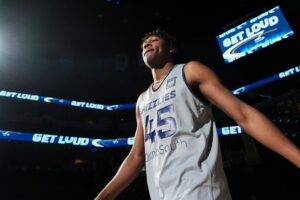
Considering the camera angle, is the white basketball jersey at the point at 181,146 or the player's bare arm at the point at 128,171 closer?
the white basketball jersey at the point at 181,146

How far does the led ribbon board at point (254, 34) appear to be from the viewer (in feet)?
28.6

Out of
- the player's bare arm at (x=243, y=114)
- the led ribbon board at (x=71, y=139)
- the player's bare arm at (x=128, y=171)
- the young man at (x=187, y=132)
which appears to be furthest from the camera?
the led ribbon board at (x=71, y=139)

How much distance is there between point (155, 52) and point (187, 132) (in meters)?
0.58

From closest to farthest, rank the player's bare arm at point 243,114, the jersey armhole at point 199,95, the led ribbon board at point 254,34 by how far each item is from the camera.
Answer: the player's bare arm at point 243,114 < the jersey armhole at point 199,95 < the led ribbon board at point 254,34

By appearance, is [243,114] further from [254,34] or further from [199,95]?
[254,34]

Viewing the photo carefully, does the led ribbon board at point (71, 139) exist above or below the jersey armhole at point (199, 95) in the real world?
above

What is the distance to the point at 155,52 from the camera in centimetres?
158

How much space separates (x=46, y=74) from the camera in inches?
560

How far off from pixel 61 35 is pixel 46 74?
3020 mm

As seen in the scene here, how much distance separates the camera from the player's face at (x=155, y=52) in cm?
158

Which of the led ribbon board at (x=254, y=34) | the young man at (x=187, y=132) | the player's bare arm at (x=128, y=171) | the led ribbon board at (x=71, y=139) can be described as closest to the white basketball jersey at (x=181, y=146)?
the young man at (x=187, y=132)

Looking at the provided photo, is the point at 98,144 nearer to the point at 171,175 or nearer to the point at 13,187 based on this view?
the point at 13,187

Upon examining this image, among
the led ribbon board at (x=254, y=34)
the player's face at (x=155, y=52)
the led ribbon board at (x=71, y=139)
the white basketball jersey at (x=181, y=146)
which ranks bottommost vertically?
the white basketball jersey at (x=181, y=146)

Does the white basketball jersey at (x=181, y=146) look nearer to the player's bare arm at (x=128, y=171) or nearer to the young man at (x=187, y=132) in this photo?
the young man at (x=187, y=132)
